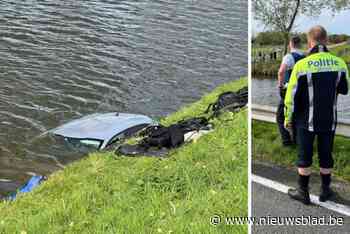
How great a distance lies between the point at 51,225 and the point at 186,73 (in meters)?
8.61

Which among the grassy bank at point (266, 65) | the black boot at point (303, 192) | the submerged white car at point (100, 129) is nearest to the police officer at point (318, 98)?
the black boot at point (303, 192)

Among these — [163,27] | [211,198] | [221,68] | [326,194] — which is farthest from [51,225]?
[163,27]

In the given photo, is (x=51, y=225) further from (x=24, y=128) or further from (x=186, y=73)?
(x=186, y=73)

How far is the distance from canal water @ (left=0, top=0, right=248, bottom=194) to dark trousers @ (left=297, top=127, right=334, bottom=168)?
17.7 feet

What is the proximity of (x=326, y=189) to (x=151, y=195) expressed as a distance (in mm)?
2039

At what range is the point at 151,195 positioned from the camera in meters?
4.96

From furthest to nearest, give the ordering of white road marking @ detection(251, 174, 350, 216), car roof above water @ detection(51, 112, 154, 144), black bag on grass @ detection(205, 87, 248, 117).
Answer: car roof above water @ detection(51, 112, 154, 144), black bag on grass @ detection(205, 87, 248, 117), white road marking @ detection(251, 174, 350, 216)

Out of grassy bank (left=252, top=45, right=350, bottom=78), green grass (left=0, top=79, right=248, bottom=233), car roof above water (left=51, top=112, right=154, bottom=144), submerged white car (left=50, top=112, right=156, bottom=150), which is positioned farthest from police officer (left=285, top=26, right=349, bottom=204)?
car roof above water (left=51, top=112, right=154, bottom=144)

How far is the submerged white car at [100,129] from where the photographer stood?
28.5ft

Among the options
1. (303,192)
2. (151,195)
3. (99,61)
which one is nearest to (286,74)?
(303,192)

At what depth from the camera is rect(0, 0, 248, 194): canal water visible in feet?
33.6

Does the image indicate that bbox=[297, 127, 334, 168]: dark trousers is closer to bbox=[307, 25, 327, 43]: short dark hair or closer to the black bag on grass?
bbox=[307, 25, 327, 43]: short dark hair

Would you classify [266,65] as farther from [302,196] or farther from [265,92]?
[302,196]

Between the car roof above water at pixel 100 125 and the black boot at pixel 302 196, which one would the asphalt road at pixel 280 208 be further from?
the car roof above water at pixel 100 125
